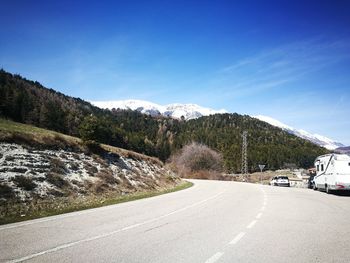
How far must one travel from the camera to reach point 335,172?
23.7m

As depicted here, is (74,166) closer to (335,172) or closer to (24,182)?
(24,182)

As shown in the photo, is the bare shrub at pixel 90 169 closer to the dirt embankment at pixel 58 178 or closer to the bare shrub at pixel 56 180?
the dirt embankment at pixel 58 178

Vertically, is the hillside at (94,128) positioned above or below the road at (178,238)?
above

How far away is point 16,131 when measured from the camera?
77.7 ft

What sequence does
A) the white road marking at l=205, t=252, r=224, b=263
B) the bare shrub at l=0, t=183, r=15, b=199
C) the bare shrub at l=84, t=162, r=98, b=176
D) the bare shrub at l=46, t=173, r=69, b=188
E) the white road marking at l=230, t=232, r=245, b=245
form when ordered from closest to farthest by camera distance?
the white road marking at l=205, t=252, r=224, b=263
the white road marking at l=230, t=232, r=245, b=245
the bare shrub at l=0, t=183, r=15, b=199
the bare shrub at l=46, t=173, r=69, b=188
the bare shrub at l=84, t=162, r=98, b=176

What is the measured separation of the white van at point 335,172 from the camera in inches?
909

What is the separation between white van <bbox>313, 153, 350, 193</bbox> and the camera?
23.1m

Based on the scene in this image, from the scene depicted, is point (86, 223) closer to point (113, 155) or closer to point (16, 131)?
point (16, 131)

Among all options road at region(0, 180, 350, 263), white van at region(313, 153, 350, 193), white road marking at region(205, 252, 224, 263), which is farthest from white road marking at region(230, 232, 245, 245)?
white van at region(313, 153, 350, 193)

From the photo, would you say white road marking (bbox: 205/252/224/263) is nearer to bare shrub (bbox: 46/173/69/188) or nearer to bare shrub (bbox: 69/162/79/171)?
bare shrub (bbox: 46/173/69/188)

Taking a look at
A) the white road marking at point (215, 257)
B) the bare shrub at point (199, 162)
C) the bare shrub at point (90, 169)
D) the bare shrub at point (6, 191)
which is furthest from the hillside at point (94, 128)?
the white road marking at point (215, 257)

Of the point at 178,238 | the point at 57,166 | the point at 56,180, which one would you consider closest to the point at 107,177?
the point at 57,166

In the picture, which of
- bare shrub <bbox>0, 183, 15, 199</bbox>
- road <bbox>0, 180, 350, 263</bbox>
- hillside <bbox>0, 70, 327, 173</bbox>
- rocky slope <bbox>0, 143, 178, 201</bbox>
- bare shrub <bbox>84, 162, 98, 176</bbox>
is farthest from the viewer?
hillside <bbox>0, 70, 327, 173</bbox>

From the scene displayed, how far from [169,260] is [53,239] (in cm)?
355
